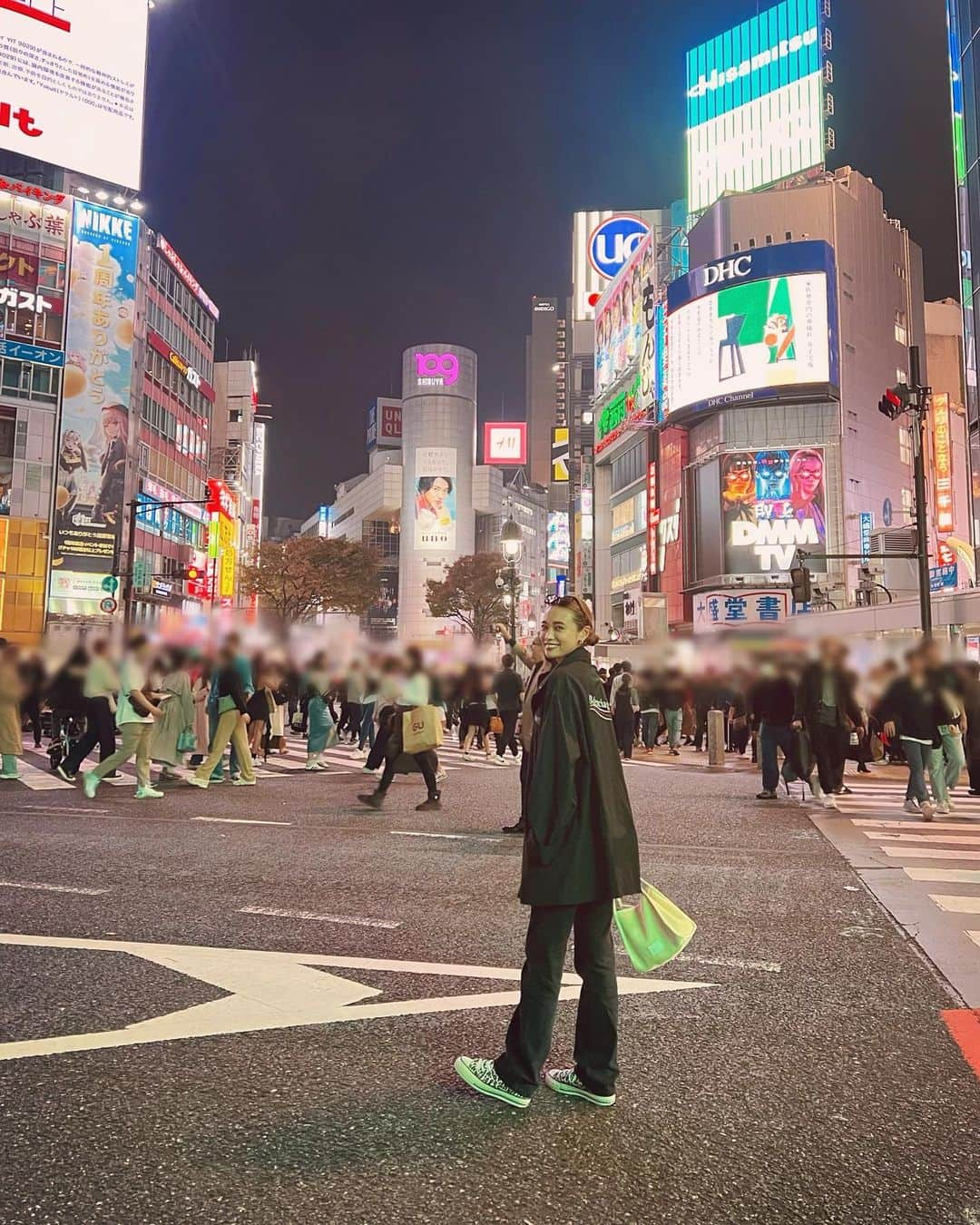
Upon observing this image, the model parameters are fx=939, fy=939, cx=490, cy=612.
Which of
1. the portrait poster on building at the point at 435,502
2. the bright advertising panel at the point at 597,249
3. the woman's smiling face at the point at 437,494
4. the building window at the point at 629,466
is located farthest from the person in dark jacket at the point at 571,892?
the woman's smiling face at the point at 437,494

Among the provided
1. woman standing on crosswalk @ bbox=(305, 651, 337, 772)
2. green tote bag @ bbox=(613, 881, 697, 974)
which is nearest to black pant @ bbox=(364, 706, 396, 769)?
woman standing on crosswalk @ bbox=(305, 651, 337, 772)

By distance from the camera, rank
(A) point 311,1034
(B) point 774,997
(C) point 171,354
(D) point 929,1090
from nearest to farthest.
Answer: (D) point 929,1090
(A) point 311,1034
(B) point 774,997
(C) point 171,354

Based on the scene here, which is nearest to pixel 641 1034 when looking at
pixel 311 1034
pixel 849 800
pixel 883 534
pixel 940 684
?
pixel 311 1034

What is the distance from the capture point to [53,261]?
165 feet

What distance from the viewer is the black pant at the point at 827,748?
10.9 m

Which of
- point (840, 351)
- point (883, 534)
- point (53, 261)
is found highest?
point (53, 261)

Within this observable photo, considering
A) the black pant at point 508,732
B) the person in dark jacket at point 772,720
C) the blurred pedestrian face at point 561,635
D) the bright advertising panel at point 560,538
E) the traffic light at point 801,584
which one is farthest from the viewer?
the bright advertising panel at point 560,538

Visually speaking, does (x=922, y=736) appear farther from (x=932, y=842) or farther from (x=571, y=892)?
(x=571, y=892)

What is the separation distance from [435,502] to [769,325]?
64806 millimetres

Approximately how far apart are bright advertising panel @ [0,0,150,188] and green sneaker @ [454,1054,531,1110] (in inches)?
2257

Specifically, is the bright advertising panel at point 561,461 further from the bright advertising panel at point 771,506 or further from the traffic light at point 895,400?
the traffic light at point 895,400

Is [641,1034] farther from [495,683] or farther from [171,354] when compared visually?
[171,354]

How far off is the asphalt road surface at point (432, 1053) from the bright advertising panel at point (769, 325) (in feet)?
156

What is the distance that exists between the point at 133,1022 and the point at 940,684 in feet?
27.1
